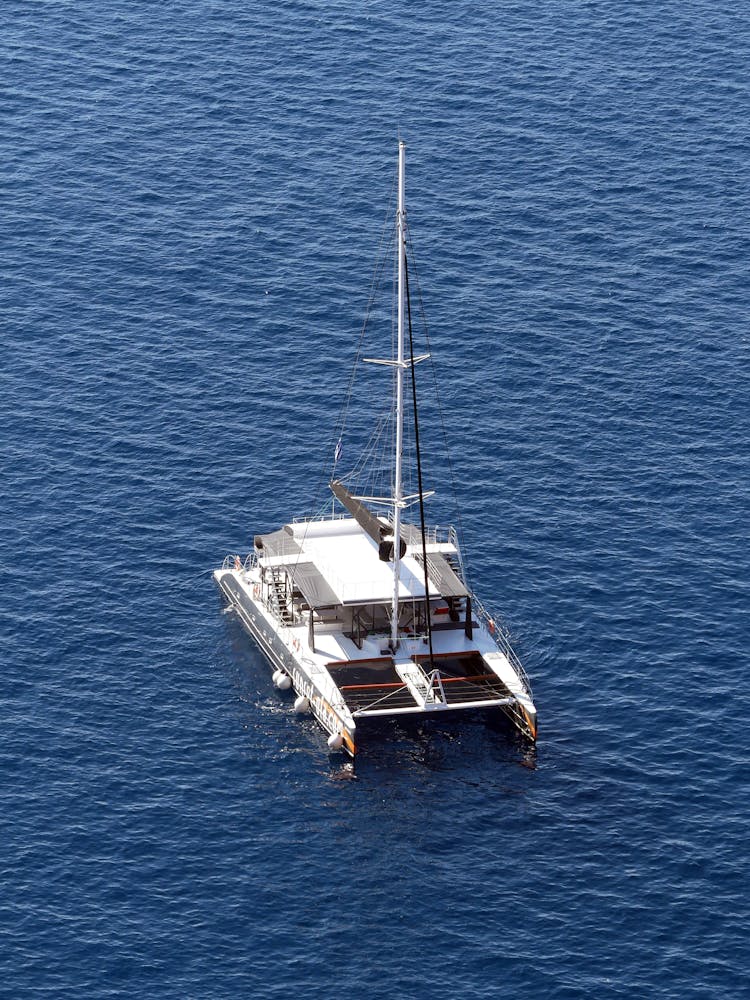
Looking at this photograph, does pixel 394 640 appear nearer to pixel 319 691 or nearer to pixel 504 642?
pixel 504 642

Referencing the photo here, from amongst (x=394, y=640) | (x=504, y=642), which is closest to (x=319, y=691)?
(x=394, y=640)

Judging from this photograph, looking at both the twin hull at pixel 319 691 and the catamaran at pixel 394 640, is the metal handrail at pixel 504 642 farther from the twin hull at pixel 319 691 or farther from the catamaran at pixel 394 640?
the twin hull at pixel 319 691

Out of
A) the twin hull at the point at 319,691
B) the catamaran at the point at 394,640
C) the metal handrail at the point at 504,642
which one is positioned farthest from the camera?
the metal handrail at the point at 504,642

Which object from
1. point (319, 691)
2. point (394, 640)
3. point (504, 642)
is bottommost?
point (319, 691)

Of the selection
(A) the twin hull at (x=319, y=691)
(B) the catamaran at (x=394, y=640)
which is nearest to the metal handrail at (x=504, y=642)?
(B) the catamaran at (x=394, y=640)

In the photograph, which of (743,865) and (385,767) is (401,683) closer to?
(385,767)

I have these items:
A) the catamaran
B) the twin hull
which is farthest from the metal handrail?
the twin hull

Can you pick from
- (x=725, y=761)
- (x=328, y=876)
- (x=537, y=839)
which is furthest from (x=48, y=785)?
(x=725, y=761)

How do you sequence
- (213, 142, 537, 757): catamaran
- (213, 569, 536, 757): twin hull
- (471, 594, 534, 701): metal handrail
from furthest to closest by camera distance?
(471, 594, 534, 701): metal handrail → (213, 142, 537, 757): catamaran → (213, 569, 536, 757): twin hull

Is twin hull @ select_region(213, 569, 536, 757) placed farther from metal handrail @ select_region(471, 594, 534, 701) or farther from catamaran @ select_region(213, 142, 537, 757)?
metal handrail @ select_region(471, 594, 534, 701)

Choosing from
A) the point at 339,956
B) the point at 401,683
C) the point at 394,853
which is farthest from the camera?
the point at 401,683

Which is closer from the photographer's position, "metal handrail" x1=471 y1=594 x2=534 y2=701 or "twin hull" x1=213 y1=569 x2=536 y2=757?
"twin hull" x1=213 y1=569 x2=536 y2=757
